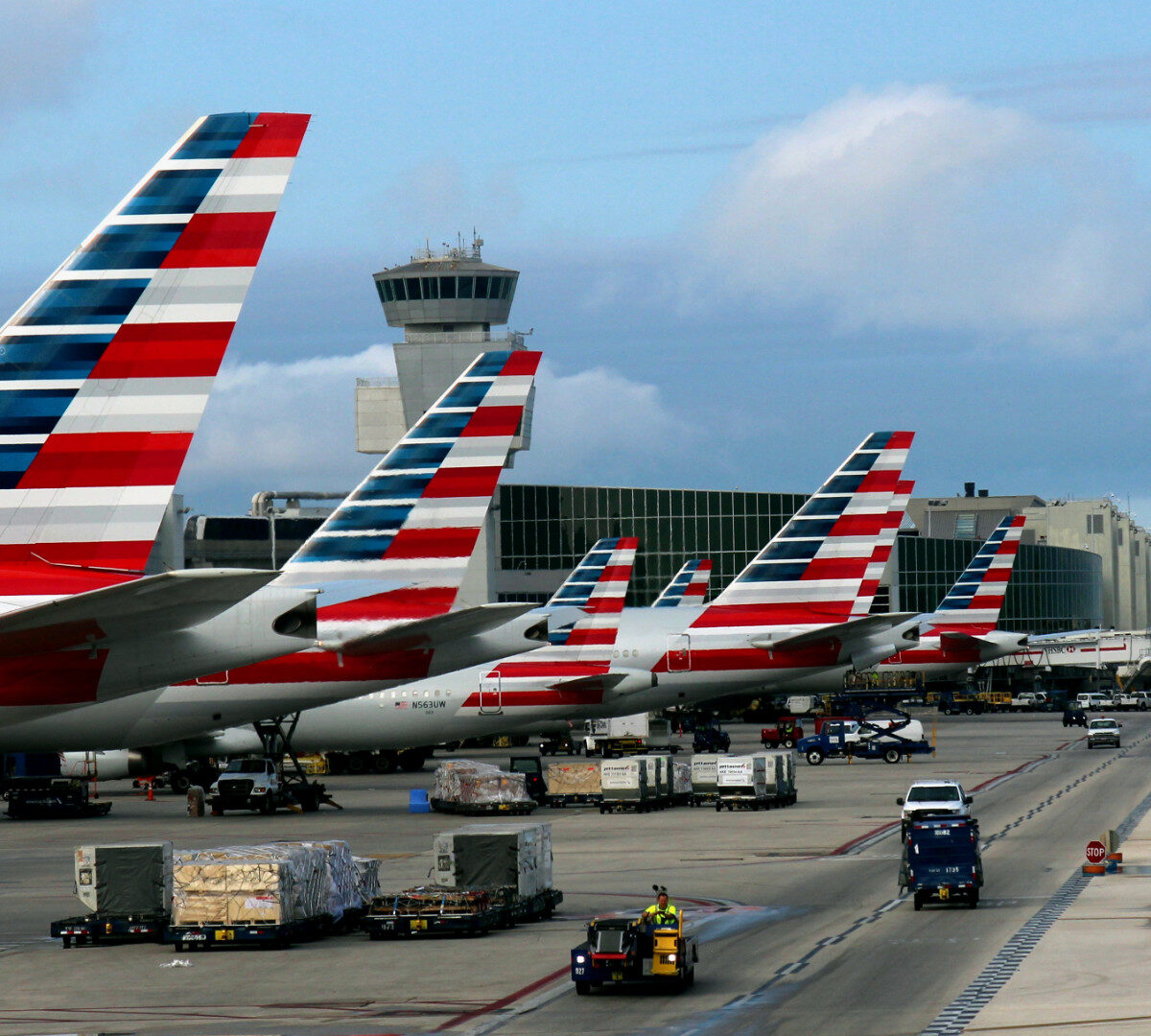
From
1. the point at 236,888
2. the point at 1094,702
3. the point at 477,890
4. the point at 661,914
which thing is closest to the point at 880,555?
the point at 477,890

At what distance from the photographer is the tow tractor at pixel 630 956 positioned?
78.5 feet

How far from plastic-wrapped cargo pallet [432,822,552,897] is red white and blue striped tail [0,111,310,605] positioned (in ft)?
32.0

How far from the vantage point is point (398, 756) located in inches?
3081

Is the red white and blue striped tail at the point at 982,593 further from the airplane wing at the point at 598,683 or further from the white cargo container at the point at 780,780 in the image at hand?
the white cargo container at the point at 780,780

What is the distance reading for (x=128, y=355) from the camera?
23.7 m

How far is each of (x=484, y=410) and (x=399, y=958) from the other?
21.3 metres

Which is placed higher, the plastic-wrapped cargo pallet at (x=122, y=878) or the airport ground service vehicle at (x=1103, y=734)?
the plastic-wrapped cargo pallet at (x=122, y=878)

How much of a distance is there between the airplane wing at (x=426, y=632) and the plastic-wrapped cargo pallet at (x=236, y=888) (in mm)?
12618

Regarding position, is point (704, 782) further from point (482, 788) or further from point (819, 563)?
point (819, 563)

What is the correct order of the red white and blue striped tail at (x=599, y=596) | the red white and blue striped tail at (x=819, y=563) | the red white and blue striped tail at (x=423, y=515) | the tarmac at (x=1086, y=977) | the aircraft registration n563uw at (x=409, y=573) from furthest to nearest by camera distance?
1. the red white and blue striped tail at (x=819, y=563)
2. the red white and blue striped tail at (x=599, y=596)
3. the red white and blue striped tail at (x=423, y=515)
4. the aircraft registration n563uw at (x=409, y=573)
5. the tarmac at (x=1086, y=977)

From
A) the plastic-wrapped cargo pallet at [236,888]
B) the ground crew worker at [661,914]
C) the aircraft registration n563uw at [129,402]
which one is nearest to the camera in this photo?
the aircraft registration n563uw at [129,402]

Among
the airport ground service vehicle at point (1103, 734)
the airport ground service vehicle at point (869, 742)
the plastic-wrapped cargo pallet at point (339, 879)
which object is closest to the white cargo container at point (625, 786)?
the plastic-wrapped cargo pallet at point (339, 879)

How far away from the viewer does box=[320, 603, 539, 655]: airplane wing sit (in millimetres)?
41031

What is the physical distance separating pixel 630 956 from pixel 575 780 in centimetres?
3563
